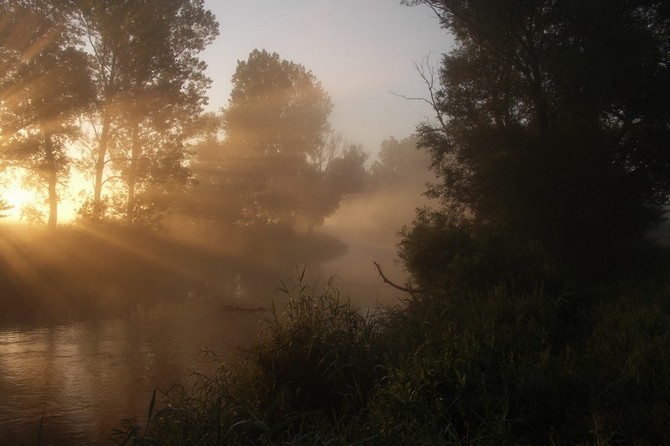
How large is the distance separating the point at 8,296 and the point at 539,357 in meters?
16.4

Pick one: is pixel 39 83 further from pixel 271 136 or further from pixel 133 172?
pixel 271 136

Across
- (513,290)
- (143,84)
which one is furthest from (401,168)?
(513,290)

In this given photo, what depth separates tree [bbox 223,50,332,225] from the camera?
37.7 meters

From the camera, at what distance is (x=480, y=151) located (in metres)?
18.9

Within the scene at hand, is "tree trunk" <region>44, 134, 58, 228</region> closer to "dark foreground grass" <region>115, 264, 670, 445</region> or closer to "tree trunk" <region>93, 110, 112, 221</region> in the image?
"tree trunk" <region>93, 110, 112, 221</region>

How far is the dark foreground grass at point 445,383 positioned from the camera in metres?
5.13

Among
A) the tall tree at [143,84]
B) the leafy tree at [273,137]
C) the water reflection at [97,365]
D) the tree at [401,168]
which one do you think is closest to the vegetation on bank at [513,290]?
the water reflection at [97,365]

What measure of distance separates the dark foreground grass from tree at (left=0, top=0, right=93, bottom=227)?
17.7 meters

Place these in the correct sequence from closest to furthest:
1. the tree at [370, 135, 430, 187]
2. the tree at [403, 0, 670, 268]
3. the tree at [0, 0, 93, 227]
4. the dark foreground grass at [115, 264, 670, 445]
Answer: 1. the dark foreground grass at [115, 264, 670, 445]
2. the tree at [403, 0, 670, 268]
3. the tree at [0, 0, 93, 227]
4. the tree at [370, 135, 430, 187]

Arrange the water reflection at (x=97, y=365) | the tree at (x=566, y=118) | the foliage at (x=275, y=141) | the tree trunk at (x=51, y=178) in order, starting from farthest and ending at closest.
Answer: the foliage at (x=275, y=141)
the tree trunk at (x=51, y=178)
the tree at (x=566, y=118)
the water reflection at (x=97, y=365)

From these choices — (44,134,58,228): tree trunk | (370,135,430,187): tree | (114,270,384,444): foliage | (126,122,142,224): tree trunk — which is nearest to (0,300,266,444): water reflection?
(114,270,384,444): foliage

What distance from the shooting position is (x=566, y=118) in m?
18.0

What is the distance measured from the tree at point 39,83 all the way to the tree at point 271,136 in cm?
1535

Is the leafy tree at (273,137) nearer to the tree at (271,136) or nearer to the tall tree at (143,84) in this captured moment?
the tree at (271,136)
